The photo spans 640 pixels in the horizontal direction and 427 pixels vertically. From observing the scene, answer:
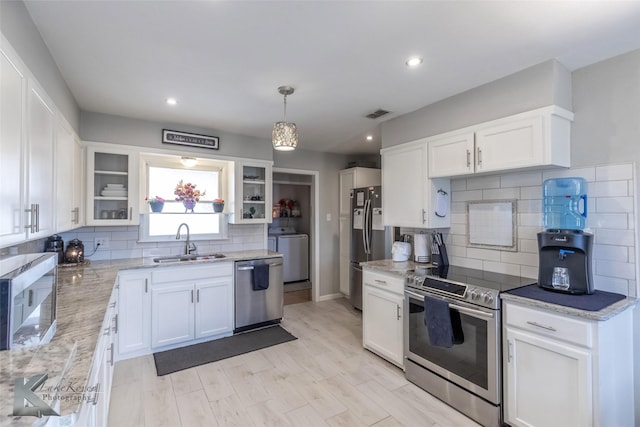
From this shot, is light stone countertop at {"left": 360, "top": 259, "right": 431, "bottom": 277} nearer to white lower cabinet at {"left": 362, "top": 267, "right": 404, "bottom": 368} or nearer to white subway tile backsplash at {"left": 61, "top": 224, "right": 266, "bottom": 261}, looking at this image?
white lower cabinet at {"left": 362, "top": 267, "right": 404, "bottom": 368}

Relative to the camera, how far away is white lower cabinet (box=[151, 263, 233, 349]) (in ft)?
10.2

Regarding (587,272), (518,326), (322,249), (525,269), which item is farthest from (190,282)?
(587,272)

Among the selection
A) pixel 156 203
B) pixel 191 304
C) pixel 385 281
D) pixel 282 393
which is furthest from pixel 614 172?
A: pixel 156 203

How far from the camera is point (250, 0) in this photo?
1.53 meters

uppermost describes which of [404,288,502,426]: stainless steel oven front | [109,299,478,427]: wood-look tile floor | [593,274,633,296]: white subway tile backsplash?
[593,274,633,296]: white subway tile backsplash

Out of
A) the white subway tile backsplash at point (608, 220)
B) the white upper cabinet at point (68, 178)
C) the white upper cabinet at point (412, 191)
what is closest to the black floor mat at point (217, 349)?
the white upper cabinet at point (68, 178)

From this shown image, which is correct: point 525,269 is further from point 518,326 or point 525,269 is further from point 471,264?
point 518,326

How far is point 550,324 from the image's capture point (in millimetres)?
1791

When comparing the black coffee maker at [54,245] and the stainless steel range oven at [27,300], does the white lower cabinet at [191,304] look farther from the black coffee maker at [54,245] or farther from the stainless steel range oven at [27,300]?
the stainless steel range oven at [27,300]

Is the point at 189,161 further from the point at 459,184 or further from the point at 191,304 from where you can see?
the point at 459,184

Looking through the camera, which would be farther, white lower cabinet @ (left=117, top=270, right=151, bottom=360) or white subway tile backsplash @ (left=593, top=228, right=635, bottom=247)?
white lower cabinet @ (left=117, top=270, right=151, bottom=360)

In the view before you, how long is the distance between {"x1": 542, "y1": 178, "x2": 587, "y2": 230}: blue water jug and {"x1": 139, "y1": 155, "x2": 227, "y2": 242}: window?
3.48 meters

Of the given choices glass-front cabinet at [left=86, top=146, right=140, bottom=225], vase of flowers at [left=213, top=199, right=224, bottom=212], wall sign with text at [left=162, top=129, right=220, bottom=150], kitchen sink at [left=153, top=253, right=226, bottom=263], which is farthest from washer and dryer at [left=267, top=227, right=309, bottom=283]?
glass-front cabinet at [left=86, top=146, right=140, bottom=225]

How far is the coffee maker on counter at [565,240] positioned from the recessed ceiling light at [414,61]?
1314 mm
